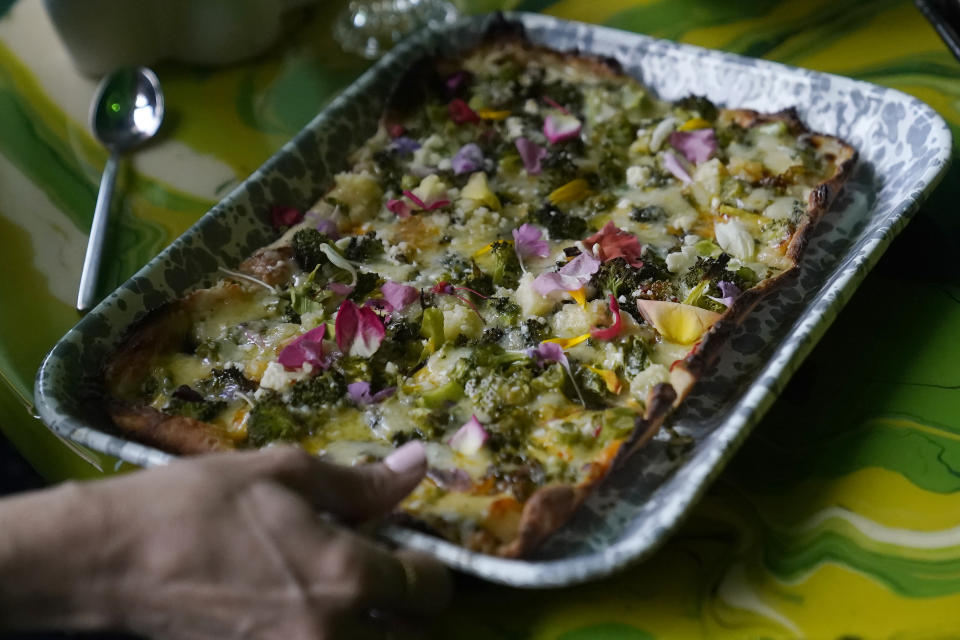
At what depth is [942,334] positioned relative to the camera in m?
2.15

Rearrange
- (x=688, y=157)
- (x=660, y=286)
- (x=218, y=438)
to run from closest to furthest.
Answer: (x=218, y=438) < (x=660, y=286) < (x=688, y=157)

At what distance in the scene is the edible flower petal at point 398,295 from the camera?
2115mm

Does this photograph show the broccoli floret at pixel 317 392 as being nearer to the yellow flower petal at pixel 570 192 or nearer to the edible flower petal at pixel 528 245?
the edible flower petal at pixel 528 245

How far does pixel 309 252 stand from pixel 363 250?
5.1 inches

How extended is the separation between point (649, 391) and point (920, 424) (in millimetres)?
595

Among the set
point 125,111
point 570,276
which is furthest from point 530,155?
point 125,111

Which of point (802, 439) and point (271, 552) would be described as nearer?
point (271, 552)

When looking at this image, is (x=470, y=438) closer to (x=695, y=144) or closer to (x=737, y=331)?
(x=737, y=331)

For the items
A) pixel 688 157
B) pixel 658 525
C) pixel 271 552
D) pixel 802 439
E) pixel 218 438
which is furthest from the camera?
pixel 688 157

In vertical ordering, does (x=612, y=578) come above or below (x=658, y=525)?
below

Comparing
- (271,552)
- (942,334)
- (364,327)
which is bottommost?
(942,334)

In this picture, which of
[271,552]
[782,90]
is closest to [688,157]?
[782,90]

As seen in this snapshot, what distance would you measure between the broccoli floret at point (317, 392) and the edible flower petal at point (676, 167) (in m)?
1.02

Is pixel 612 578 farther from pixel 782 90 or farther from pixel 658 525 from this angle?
pixel 782 90
